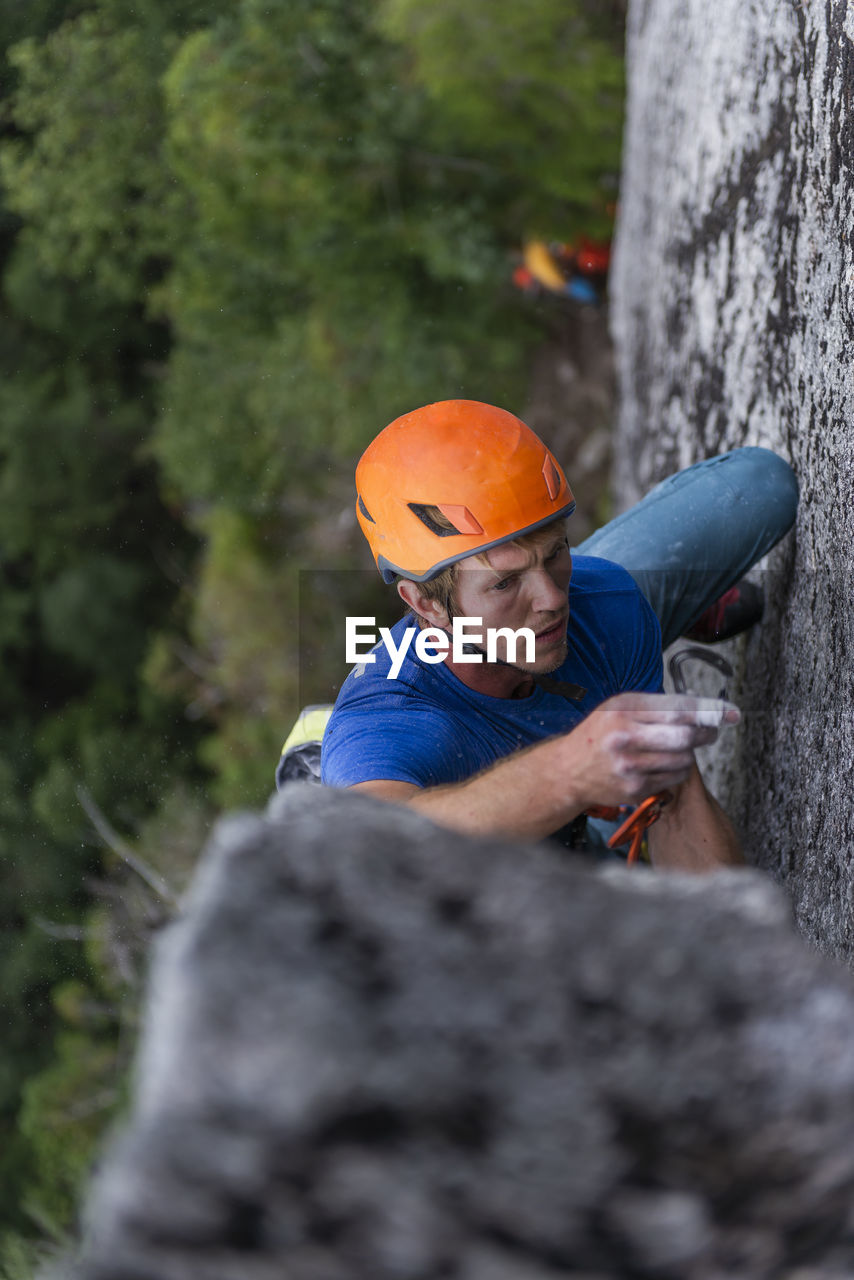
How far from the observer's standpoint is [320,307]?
12516mm

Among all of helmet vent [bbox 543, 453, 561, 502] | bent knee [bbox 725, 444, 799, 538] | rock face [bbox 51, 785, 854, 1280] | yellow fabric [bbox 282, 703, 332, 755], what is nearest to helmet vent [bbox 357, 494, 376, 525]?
helmet vent [bbox 543, 453, 561, 502]

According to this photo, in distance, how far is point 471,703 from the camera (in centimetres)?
230

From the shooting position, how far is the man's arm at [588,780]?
1.55m

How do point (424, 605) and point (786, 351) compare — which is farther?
point (786, 351)

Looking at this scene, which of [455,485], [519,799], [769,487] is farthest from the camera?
[769,487]

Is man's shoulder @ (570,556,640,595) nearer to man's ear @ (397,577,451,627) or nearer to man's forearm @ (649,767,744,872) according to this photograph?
man's ear @ (397,577,451,627)

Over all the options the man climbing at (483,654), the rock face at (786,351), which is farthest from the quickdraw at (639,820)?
the rock face at (786,351)

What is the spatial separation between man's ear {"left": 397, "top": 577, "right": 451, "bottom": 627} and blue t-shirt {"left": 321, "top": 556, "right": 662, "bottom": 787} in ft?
0.24

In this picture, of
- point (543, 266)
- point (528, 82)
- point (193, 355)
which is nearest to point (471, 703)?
point (528, 82)

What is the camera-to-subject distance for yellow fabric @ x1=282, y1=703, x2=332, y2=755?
262cm

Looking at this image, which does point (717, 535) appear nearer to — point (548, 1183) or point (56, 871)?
point (548, 1183)

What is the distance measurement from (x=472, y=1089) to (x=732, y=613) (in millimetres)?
2434

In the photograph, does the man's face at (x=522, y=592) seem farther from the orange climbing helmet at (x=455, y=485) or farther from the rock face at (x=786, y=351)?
the rock face at (x=786, y=351)

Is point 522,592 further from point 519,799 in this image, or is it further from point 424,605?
point 519,799
